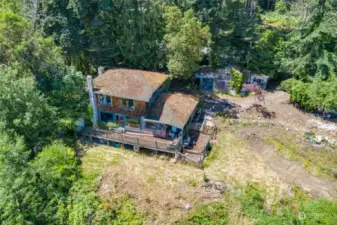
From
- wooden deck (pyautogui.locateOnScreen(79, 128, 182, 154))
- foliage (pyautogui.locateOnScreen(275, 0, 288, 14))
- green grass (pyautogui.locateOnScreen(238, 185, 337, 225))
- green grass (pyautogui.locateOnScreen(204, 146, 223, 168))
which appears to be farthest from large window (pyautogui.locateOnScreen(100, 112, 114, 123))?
foliage (pyautogui.locateOnScreen(275, 0, 288, 14))

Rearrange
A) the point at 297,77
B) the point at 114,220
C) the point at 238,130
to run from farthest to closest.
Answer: the point at 297,77 < the point at 238,130 < the point at 114,220

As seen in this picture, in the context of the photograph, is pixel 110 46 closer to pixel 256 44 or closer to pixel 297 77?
pixel 256 44

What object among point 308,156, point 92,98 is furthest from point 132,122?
point 308,156

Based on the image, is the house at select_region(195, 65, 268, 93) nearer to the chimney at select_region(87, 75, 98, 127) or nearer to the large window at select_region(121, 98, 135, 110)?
the large window at select_region(121, 98, 135, 110)

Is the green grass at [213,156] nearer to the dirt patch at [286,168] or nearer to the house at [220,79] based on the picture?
the dirt patch at [286,168]

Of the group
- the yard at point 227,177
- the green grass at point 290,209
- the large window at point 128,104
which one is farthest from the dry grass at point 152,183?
the large window at point 128,104

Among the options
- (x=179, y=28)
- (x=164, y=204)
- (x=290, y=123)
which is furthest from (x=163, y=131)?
(x=290, y=123)

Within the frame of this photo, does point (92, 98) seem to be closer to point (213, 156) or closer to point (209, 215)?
point (213, 156)
